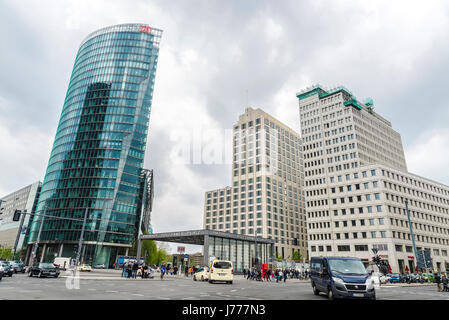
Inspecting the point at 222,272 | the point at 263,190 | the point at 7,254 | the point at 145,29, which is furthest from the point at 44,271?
the point at 7,254

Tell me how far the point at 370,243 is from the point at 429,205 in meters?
26.4

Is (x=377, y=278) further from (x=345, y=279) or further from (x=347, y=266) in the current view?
(x=345, y=279)

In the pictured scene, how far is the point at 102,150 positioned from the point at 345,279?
88.3 meters

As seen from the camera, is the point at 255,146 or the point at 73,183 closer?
the point at 73,183

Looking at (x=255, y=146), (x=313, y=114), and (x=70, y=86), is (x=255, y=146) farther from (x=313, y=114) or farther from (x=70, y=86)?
(x=70, y=86)

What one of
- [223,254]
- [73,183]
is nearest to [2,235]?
[73,183]

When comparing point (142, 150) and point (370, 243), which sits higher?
point (142, 150)

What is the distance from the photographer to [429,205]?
8362 cm

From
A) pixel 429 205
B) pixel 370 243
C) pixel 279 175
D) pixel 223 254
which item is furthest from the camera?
pixel 279 175

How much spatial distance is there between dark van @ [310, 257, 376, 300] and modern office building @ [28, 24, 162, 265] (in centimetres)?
7906

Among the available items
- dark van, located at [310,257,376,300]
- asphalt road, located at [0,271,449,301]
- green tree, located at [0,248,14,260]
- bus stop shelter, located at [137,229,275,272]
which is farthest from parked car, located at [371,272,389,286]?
green tree, located at [0,248,14,260]

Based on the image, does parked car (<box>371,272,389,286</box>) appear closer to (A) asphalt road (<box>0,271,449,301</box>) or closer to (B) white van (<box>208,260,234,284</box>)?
(A) asphalt road (<box>0,271,449,301</box>)

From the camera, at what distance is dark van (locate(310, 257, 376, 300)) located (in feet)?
39.4
